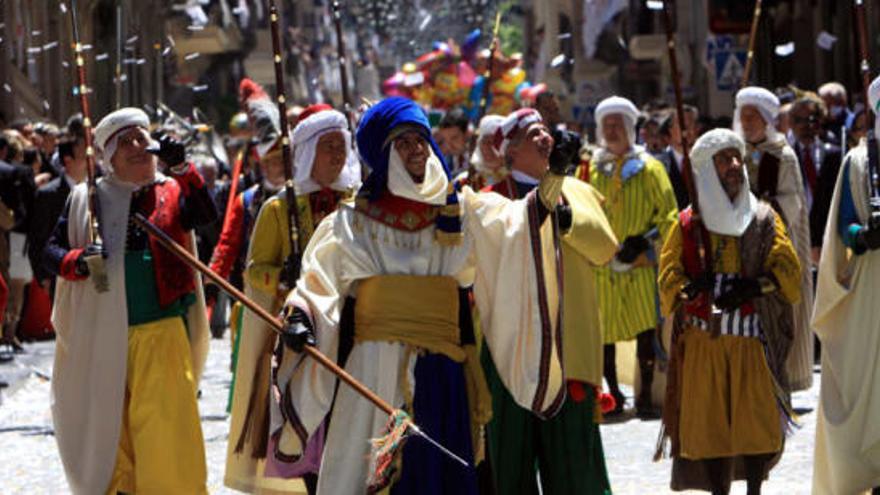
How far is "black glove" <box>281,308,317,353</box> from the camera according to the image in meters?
7.55

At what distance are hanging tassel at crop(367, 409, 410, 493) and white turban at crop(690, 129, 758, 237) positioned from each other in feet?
8.34

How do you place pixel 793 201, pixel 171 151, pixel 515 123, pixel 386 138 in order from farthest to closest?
pixel 793 201
pixel 515 123
pixel 171 151
pixel 386 138

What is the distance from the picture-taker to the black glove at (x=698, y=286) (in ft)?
31.3

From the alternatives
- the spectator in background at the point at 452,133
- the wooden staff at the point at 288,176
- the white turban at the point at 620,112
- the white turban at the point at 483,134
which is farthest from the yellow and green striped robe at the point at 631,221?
the wooden staff at the point at 288,176

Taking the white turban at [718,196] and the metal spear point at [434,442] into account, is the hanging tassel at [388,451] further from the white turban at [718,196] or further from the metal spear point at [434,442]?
the white turban at [718,196]

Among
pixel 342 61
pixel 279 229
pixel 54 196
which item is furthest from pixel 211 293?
pixel 54 196

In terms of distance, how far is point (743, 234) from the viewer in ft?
31.9

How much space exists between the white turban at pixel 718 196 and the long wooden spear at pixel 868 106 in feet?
1.98

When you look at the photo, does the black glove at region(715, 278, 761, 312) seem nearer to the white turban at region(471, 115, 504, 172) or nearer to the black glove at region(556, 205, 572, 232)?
the black glove at region(556, 205, 572, 232)

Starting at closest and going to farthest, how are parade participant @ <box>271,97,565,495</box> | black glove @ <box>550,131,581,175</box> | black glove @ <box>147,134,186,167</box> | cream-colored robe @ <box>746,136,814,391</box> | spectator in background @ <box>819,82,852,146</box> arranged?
1. parade participant @ <box>271,97,565,495</box>
2. black glove @ <box>550,131,581,175</box>
3. black glove @ <box>147,134,186,167</box>
4. cream-colored robe @ <box>746,136,814,391</box>
5. spectator in background @ <box>819,82,852,146</box>

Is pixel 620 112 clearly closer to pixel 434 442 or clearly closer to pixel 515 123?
pixel 515 123

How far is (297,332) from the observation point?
7.55 metres

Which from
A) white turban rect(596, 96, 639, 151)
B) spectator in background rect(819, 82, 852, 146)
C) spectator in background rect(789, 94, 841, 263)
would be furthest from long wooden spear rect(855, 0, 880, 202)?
spectator in background rect(819, 82, 852, 146)

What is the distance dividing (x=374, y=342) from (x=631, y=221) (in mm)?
5833
